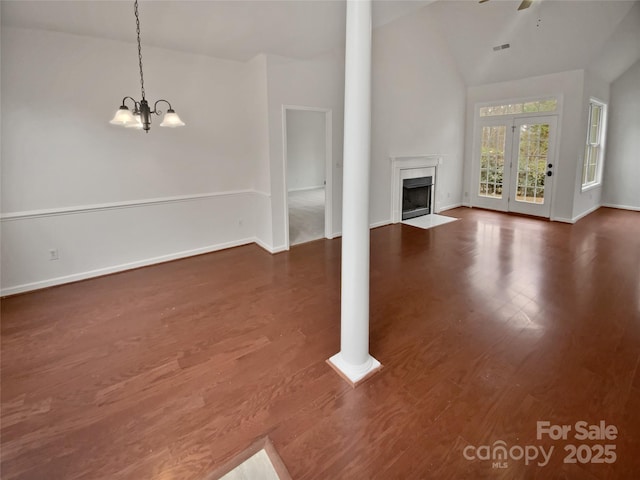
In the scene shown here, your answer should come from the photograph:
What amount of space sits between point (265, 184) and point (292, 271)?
1.43 meters

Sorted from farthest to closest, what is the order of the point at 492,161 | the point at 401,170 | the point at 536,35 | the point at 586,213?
the point at 492,161 < the point at 586,213 < the point at 401,170 < the point at 536,35

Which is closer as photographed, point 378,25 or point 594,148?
point 378,25

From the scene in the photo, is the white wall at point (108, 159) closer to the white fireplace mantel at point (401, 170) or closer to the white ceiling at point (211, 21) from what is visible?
the white ceiling at point (211, 21)

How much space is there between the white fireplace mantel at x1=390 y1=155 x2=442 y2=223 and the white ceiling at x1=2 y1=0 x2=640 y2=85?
2205mm

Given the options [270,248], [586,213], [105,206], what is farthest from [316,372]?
[586,213]

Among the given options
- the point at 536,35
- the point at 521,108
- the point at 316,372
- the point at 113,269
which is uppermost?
the point at 536,35

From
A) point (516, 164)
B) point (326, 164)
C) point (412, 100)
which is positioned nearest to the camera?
point (326, 164)

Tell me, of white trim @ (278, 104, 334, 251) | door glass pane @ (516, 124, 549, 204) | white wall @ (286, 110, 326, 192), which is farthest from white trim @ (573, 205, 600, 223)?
white wall @ (286, 110, 326, 192)

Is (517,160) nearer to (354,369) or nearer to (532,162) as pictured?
(532,162)

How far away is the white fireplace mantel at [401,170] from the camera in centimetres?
646

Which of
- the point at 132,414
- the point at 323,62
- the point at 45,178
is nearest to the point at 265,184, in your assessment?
the point at 323,62

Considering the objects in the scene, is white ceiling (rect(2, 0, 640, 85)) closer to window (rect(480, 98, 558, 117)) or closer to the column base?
window (rect(480, 98, 558, 117))

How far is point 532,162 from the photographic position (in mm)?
6812

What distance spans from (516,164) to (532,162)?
0.31 metres
